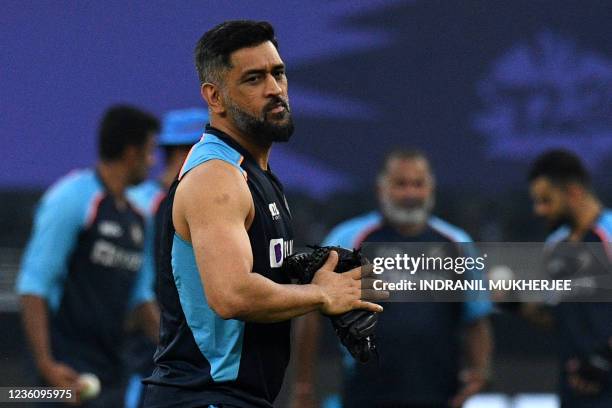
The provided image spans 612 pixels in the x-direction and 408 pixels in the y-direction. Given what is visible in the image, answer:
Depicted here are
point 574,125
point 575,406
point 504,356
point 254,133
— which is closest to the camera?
point 254,133

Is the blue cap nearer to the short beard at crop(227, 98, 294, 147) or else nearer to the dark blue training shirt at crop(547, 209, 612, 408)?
the dark blue training shirt at crop(547, 209, 612, 408)

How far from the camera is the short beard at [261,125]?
12.5 feet

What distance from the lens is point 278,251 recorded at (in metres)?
3.74

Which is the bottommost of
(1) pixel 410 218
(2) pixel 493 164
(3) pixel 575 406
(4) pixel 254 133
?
(3) pixel 575 406

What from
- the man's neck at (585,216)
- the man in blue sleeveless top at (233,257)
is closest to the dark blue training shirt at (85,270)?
the man's neck at (585,216)

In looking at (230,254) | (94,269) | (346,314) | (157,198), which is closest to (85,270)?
(94,269)

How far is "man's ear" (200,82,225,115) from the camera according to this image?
152 inches

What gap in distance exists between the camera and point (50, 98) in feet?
32.5

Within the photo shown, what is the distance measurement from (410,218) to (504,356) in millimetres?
3142

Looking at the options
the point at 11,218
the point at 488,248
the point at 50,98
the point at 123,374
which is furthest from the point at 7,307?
the point at 488,248

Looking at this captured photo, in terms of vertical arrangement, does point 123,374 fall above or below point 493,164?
below

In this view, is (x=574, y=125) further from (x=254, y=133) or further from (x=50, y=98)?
(x=254, y=133)

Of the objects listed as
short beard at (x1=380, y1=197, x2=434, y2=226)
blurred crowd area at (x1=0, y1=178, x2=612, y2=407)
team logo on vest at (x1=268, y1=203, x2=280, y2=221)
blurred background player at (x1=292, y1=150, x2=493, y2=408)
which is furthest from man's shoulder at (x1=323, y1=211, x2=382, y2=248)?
team logo on vest at (x1=268, y1=203, x2=280, y2=221)

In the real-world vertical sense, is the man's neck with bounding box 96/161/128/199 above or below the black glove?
above
